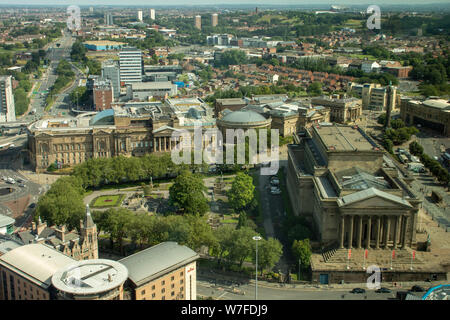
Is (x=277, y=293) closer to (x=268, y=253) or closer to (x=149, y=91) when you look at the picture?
(x=268, y=253)

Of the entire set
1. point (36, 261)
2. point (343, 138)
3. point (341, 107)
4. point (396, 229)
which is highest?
point (343, 138)

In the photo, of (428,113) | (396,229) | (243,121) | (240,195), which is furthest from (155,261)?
(428,113)

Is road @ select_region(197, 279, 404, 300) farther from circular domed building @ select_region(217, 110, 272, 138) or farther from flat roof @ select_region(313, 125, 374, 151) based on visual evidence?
circular domed building @ select_region(217, 110, 272, 138)

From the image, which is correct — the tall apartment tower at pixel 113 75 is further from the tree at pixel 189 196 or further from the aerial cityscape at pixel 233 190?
the tree at pixel 189 196

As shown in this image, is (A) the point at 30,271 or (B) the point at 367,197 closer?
(A) the point at 30,271

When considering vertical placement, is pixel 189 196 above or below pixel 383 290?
above

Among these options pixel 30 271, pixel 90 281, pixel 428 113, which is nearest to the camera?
pixel 90 281

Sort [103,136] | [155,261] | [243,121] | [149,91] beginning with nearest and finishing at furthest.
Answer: [155,261] < [103,136] < [243,121] < [149,91]

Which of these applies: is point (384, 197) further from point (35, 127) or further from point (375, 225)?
point (35, 127)
